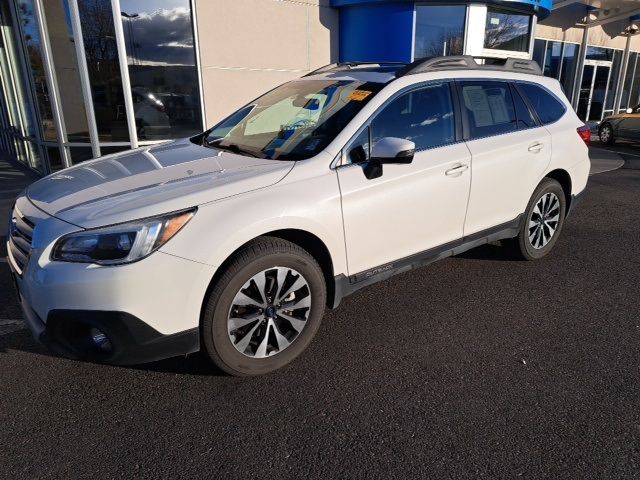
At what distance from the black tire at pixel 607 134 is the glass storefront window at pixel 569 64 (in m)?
3.34

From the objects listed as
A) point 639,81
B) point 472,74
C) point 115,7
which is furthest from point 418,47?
point 639,81

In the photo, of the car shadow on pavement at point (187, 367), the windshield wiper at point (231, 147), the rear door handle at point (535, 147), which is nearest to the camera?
the car shadow on pavement at point (187, 367)

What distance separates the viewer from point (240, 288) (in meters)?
2.52

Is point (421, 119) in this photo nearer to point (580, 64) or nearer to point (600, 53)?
point (580, 64)

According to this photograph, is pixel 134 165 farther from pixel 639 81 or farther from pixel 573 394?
pixel 639 81

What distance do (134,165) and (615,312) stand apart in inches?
142

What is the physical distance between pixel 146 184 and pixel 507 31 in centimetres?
1137

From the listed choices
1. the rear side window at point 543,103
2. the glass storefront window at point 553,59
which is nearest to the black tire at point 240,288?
the rear side window at point 543,103

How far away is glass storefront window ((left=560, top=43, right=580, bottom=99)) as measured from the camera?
16453 mm

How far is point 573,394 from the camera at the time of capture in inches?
102

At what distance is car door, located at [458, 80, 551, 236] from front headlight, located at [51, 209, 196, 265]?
7.89ft

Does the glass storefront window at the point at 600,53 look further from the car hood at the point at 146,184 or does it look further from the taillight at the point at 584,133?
the car hood at the point at 146,184

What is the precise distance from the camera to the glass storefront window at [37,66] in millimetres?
8062

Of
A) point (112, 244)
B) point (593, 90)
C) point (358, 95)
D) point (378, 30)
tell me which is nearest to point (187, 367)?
point (112, 244)
